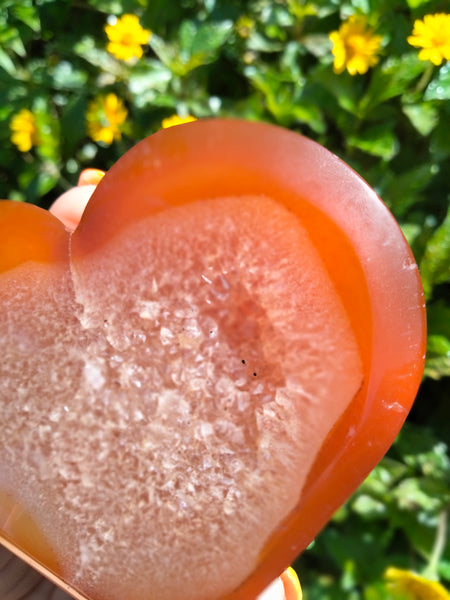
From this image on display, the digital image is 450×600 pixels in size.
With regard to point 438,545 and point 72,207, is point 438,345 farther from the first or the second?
point 72,207

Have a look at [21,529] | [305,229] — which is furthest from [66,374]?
[305,229]

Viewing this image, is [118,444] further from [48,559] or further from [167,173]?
[167,173]

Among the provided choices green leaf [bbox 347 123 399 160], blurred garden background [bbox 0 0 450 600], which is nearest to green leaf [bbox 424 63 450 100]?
blurred garden background [bbox 0 0 450 600]

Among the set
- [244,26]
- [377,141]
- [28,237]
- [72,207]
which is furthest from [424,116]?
[28,237]

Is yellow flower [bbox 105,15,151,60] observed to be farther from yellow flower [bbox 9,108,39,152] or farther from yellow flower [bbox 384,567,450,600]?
yellow flower [bbox 384,567,450,600]

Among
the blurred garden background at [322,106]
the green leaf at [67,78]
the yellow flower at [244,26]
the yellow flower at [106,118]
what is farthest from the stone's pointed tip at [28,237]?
the yellow flower at [244,26]

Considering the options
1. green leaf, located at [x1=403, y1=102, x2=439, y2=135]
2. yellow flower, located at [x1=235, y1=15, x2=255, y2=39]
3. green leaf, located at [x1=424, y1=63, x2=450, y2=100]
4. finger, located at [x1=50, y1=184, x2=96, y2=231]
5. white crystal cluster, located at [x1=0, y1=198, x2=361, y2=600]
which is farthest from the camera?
yellow flower, located at [x1=235, y1=15, x2=255, y2=39]
